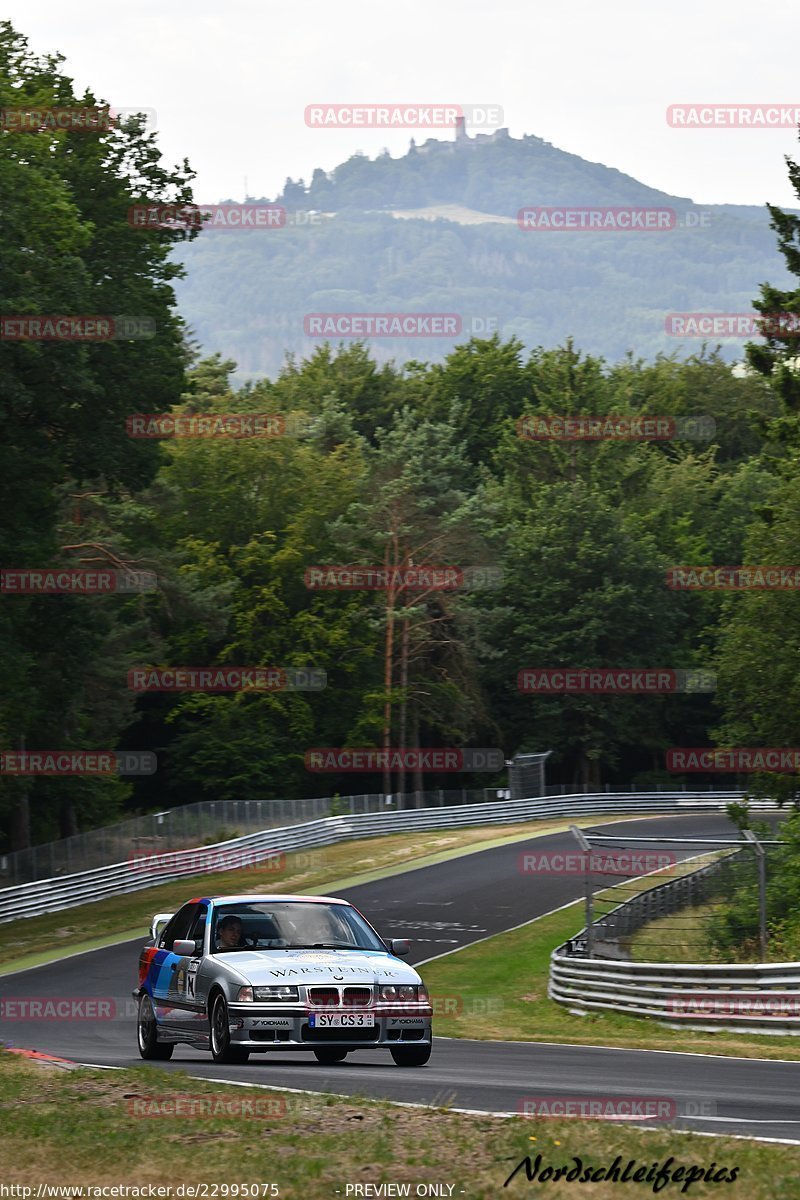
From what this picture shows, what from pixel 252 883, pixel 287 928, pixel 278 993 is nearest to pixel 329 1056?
pixel 287 928

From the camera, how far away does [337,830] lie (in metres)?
57.2

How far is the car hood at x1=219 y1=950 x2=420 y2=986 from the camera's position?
13.8 m

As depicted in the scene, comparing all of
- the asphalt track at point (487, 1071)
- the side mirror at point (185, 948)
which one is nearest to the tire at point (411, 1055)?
the asphalt track at point (487, 1071)

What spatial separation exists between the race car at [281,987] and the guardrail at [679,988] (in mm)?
6672

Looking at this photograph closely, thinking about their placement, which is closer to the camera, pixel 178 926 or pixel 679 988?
pixel 178 926

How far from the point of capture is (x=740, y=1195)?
7590 millimetres

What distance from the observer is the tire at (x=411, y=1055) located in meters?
14.3

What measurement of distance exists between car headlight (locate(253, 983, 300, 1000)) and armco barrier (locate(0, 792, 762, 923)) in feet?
91.5

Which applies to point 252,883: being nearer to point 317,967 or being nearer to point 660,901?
point 660,901

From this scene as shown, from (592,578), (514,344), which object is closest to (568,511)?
(592,578)

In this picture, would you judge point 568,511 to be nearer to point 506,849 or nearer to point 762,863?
point 506,849

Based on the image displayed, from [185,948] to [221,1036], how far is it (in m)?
0.81

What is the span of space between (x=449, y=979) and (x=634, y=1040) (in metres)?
12.2

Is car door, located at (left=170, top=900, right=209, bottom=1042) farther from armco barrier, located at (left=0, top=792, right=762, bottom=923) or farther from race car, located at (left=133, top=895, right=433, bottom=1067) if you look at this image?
armco barrier, located at (left=0, top=792, right=762, bottom=923)
